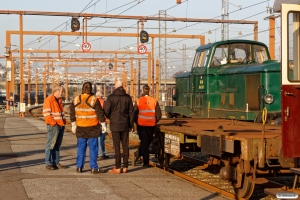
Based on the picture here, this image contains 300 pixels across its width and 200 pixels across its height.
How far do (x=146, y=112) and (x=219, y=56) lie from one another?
4769mm

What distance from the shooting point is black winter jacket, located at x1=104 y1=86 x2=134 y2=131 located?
12.3 metres

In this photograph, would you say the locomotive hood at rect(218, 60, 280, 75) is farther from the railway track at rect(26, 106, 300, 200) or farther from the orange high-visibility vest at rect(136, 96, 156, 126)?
the orange high-visibility vest at rect(136, 96, 156, 126)


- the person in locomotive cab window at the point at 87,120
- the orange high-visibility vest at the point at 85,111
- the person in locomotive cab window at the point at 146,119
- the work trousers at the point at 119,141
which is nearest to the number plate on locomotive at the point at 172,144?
the person in locomotive cab window at the point at 146,119

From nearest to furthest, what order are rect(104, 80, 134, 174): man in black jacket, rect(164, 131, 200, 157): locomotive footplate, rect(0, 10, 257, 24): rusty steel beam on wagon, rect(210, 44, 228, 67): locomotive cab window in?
1. rect(164, 131, 200, 157): locomotive footplate
2. rect(104, 80, 134, 174): man in black jacket
3. rect(210, 44, 228, 67): locomotive cab window
4. rect(0, 10, 257, 24): rusty steel beam on wagon

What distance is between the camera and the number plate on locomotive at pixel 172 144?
39.0ft

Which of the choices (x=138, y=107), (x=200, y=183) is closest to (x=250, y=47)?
(x=138, y=107)

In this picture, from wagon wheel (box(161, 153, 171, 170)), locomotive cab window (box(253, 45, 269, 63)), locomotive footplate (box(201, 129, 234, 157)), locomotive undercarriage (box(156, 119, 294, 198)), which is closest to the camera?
locomotive undercarriage (box(156, 119, 294, 198))

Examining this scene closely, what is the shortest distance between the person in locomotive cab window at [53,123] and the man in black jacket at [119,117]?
1091 mm

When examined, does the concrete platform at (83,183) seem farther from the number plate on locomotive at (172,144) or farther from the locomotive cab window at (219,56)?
the locomotive cab window at (219,56)

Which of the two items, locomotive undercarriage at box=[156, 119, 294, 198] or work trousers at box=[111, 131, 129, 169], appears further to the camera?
work trousers at box=[111, 131, 129, 169]

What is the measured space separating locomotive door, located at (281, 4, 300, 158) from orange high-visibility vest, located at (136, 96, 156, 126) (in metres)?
5.99

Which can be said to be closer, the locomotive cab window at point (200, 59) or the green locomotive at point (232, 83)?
the green locomotive at point (232, 83)

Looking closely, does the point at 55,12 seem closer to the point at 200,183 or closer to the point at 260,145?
the point at 200,183

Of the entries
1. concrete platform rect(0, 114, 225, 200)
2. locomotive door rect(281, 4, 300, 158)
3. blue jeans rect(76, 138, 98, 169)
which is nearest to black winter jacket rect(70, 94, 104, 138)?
blue jeans rect(76, 138, 98, 169)
